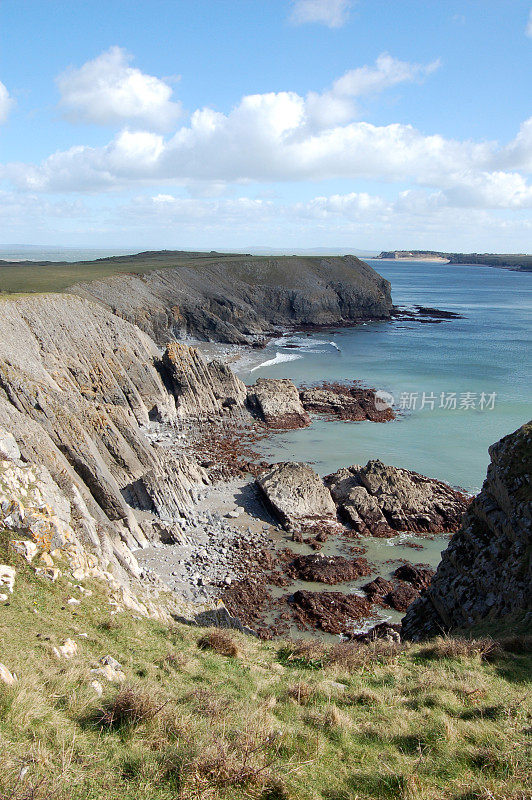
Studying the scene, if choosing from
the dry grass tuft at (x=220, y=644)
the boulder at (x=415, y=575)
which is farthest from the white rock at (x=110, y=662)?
the boulder at (x=415, y=575)

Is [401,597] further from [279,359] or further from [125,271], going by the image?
[125,271]

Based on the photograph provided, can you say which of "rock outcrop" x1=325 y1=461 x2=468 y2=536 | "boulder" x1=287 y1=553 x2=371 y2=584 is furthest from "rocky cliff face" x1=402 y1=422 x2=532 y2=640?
"rock outcrop" x1=325 y1=461 x2=468 y2=536

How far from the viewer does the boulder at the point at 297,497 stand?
24.3 m

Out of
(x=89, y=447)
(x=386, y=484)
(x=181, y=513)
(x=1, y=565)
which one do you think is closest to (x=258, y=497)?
(x=181, y=513)

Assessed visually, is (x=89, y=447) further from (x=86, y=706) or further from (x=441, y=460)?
(x=441, y=460)

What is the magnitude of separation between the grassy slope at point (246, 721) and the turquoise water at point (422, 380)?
66.4ft

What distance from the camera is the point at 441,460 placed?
32.2 metres

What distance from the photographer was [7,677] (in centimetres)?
761

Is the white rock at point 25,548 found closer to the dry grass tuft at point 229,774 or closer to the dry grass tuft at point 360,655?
the dry grass tuft at point 360,655

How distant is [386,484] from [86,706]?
20.3 meters

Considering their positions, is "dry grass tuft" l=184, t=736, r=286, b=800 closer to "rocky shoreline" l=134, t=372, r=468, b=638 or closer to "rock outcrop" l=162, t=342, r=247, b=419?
"rocky shoreline" l=134, t=372, r=468, b=638

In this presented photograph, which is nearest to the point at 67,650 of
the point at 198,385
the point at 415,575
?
the point at 415,575

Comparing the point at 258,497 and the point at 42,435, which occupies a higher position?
the point at 42,435

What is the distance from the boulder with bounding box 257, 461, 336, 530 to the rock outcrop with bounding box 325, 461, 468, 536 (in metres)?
1.02
